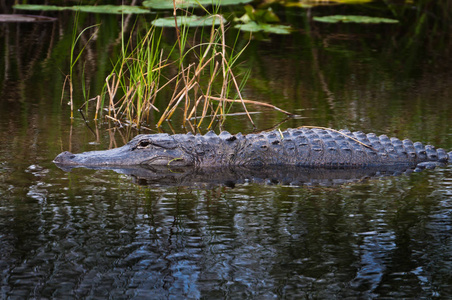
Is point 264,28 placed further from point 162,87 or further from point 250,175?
point 250,175

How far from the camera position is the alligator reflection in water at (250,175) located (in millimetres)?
6184

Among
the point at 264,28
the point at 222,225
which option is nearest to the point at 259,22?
the point at 264,28

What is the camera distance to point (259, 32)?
15.5 m

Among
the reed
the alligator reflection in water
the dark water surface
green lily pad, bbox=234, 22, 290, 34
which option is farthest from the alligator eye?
green lily pad, bbox=234, 22, 290, 34

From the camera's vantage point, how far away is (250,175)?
254 inches

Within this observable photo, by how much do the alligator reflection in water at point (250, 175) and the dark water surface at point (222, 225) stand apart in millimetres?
119

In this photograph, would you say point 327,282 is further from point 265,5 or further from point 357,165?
point 265,5

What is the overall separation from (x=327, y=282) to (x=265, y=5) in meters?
14.6

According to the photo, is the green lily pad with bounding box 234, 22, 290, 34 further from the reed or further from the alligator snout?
the alligator snout

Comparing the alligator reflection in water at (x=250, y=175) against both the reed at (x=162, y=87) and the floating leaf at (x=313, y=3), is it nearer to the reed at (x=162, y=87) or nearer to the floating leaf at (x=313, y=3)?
the reed at (x=162, y=87)

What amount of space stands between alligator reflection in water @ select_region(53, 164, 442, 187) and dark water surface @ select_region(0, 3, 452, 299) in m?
0.12

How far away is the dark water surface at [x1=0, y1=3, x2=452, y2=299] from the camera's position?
396 cm

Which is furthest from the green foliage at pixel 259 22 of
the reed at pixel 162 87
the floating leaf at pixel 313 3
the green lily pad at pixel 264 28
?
the reed at pixel 162 87

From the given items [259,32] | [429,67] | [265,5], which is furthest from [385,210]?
[265,5]
